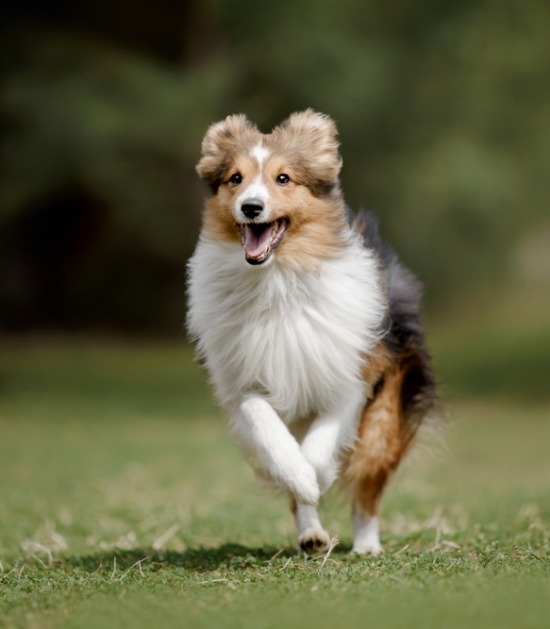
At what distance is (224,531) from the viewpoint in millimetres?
7605

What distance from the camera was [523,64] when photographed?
767 inches

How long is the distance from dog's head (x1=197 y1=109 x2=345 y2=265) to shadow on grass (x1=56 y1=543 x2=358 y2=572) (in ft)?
5.46

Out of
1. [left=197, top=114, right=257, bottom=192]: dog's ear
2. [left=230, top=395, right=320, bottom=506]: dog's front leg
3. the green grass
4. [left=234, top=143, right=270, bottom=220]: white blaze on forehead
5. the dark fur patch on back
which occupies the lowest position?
the green grass

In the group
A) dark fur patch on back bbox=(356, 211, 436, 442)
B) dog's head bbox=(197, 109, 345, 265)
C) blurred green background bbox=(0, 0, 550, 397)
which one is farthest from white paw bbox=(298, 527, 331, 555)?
blurred green background bbox=(0, 0, 550, 397)

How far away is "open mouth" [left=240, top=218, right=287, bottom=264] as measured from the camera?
6012 millimetres

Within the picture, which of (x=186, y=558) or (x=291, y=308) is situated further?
(x=186, y=558)

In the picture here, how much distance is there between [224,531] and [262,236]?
248 centimetres

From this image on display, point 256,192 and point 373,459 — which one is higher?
point 256,192

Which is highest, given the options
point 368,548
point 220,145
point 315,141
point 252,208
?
point 315,141

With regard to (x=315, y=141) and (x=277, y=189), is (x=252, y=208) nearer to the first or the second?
(x=277, y=189)

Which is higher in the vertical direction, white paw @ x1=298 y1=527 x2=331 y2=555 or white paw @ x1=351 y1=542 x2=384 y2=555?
white paw @ x1=298 y1=527 x2=331 y2=555

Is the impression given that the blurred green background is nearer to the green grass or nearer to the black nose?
the green grass

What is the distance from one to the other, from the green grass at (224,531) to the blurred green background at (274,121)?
4466 millimetres

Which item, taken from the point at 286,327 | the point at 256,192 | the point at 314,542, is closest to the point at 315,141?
the point at 256,192
